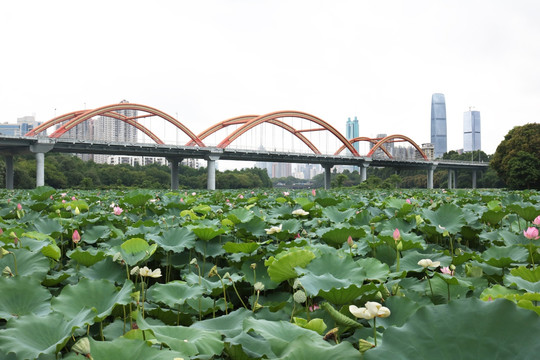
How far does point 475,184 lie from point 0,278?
282 ft

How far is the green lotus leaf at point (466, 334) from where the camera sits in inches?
26.4

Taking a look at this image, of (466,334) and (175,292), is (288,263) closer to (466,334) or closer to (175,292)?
(175,292)

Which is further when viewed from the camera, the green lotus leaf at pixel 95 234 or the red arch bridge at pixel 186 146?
the red arch bridge at pixel 186 146

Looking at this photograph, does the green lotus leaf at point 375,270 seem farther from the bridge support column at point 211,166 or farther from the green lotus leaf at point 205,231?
the bridge support column at point 211,166

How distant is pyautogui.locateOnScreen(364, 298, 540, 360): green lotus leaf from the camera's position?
0.67 m

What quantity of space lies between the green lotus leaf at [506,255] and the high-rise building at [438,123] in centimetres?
18857

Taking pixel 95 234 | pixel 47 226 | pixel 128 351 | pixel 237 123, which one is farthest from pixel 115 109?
pixel 128 351

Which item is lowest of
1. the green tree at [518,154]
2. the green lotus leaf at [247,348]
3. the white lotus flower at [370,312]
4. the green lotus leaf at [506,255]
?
the green lotus leaf at [247,348]

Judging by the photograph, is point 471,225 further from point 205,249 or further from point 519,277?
point 205,249

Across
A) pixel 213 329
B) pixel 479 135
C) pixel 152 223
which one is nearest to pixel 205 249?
pixel 152 223

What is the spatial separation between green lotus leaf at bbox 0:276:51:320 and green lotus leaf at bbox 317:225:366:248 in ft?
4.71

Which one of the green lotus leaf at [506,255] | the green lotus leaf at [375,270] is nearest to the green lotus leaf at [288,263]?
the green lotus leaf at [375,270]

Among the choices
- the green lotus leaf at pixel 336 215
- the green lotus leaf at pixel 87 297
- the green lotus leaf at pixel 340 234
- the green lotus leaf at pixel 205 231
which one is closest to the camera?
the green lotus leaf at pixel 87 297

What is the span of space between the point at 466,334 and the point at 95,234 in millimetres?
2440
